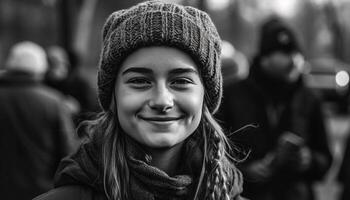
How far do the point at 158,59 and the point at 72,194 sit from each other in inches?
21.0

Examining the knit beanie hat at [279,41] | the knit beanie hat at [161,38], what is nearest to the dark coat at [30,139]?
the knit beanie hat at [279,41]

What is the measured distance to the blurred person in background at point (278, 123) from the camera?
175 inches

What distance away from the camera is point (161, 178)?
2.24 meters

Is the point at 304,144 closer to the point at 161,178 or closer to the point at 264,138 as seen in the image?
the point at 264,138

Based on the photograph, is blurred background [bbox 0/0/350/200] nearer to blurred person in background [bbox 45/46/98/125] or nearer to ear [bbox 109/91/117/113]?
blurred person in background [bbox 45/46/98/125]

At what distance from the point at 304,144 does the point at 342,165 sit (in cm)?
59

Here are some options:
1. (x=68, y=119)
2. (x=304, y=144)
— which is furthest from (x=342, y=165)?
→ (x=68, y=119)

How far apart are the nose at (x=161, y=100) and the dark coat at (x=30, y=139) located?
3025 mm

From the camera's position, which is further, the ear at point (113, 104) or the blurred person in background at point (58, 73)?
the blurred person in background at point (58, 73)

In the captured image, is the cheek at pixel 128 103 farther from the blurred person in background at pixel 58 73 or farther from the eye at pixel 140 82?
the blurred person in background at pixel 58 73

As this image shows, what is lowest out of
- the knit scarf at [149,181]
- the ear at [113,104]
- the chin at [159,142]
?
the knit scarf at [149,181]

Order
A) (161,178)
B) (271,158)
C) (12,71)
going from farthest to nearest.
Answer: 1. (12,71)
2. (271,158)
3. (161,178)

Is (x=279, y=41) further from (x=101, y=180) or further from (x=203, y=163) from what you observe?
(x=101, y=180)

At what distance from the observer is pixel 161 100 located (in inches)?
88.6
